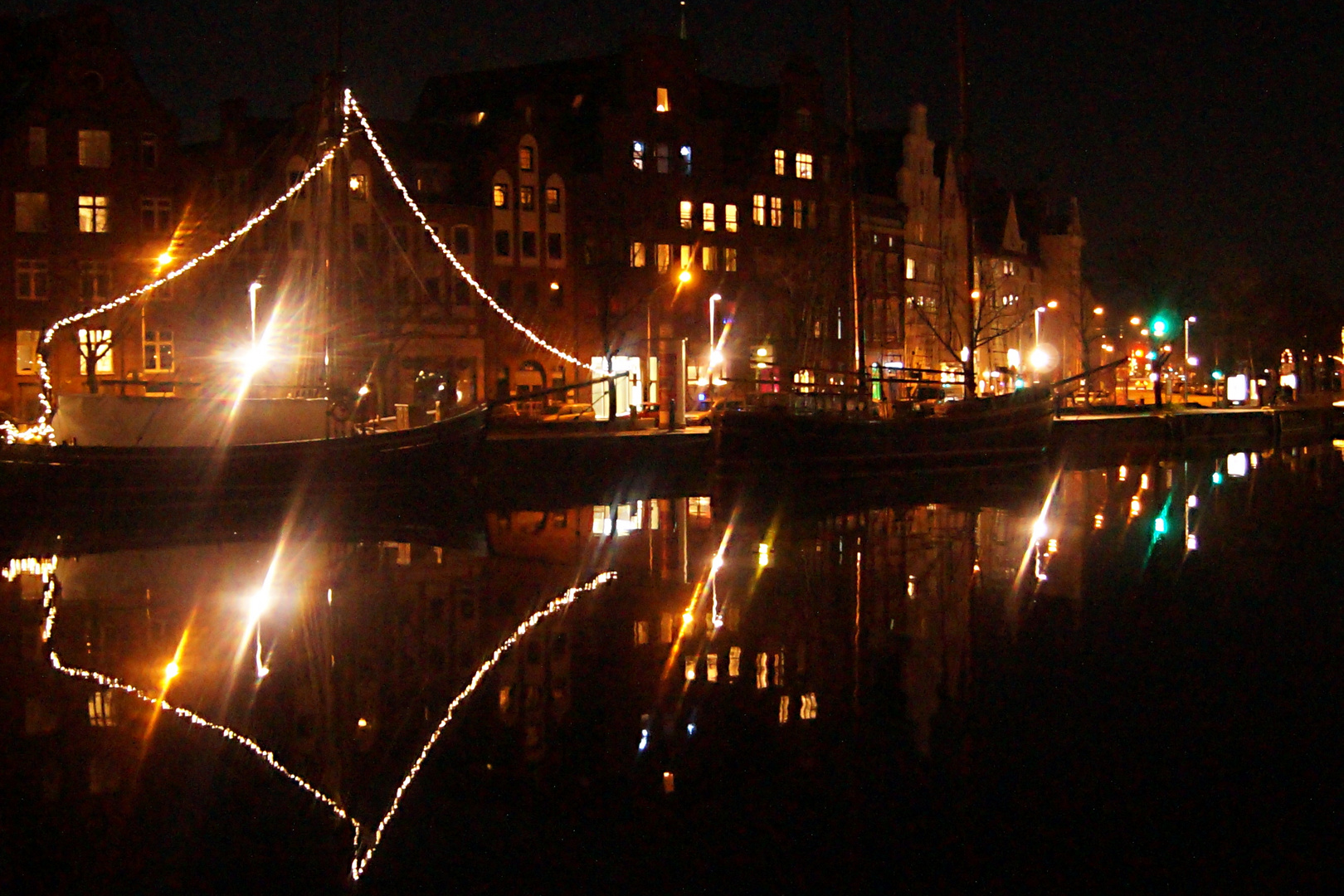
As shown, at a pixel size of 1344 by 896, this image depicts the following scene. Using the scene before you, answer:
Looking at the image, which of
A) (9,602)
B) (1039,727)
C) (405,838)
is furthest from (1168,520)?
(405,838)

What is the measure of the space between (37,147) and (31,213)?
2.54 m

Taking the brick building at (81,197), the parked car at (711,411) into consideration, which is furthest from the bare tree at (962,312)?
the brick building at (81,197)

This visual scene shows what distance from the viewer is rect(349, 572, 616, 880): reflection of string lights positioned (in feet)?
22.7

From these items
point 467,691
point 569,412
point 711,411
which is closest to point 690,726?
point 467,691

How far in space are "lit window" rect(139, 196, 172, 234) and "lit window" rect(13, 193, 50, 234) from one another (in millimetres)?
3439

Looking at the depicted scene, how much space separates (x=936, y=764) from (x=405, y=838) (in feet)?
10.4

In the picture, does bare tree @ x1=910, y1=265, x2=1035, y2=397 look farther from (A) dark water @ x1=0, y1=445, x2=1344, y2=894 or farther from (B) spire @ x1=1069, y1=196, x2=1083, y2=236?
(A) dark water @ x1=0, y1=445, x2=1344, y2=894

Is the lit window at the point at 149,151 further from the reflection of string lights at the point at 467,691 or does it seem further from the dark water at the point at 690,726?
the reflection of string lights at the point at 467,691

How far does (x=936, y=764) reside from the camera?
27.3 feet

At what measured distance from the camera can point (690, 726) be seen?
9203 millimetres

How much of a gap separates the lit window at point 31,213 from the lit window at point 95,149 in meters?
2.09

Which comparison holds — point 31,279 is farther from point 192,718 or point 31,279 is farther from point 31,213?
point 192,718

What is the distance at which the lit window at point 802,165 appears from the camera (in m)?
71.9

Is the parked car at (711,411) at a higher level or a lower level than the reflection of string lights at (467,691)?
higher
